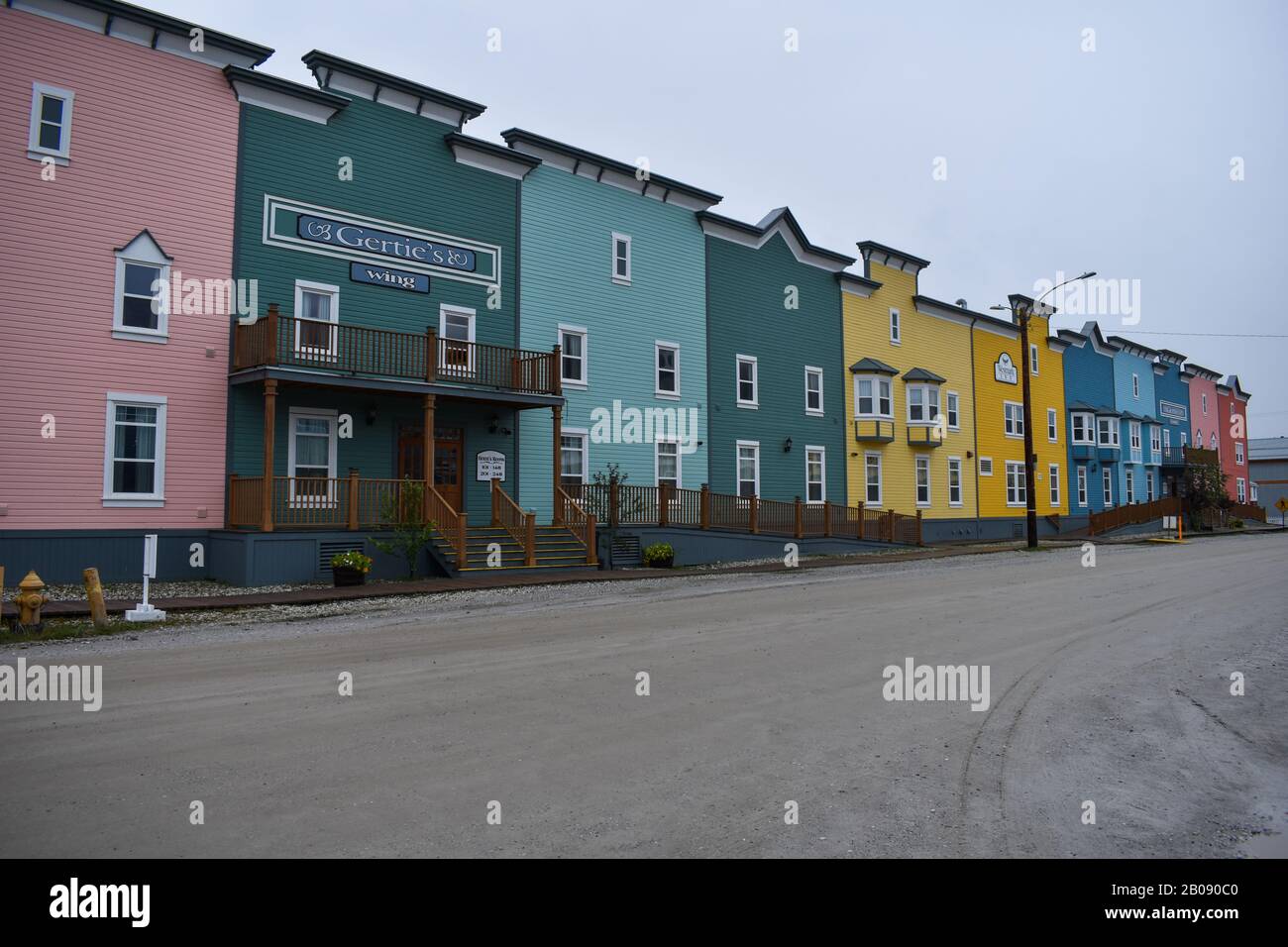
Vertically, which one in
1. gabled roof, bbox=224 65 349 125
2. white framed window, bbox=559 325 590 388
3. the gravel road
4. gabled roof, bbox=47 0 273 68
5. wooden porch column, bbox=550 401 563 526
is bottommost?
the gravel road

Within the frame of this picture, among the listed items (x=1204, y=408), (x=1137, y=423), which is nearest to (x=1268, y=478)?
(x=1204, y=408)

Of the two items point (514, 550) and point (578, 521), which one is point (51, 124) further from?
point (578, 521)

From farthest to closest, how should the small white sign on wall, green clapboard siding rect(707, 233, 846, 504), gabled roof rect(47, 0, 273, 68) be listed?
green clapboard siding rect(707, 233, 846, 504) → the small white sign on wall → gabled roof rect(47, 0, 273, 68)

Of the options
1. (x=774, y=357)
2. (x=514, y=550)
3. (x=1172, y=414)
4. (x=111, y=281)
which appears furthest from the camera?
(x=1172, y=414)

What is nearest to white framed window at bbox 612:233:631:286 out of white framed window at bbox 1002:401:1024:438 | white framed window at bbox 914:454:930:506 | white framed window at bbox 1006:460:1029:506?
white framed window at bbox 914:454:930:506

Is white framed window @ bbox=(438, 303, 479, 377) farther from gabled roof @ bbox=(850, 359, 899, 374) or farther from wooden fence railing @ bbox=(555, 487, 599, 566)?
gabled roof @ bbox=(850, 359, 899, 374)

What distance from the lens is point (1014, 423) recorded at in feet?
149

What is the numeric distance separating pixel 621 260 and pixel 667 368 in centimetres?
372

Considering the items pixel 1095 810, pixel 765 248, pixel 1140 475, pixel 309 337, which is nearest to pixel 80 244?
pixel 309 337

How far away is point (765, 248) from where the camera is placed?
32.5m

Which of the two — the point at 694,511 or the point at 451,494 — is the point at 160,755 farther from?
the point at 694,511

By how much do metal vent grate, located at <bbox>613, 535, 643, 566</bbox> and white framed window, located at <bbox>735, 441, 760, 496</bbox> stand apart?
24.4 ft

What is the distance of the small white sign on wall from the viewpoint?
23375 millimetres
